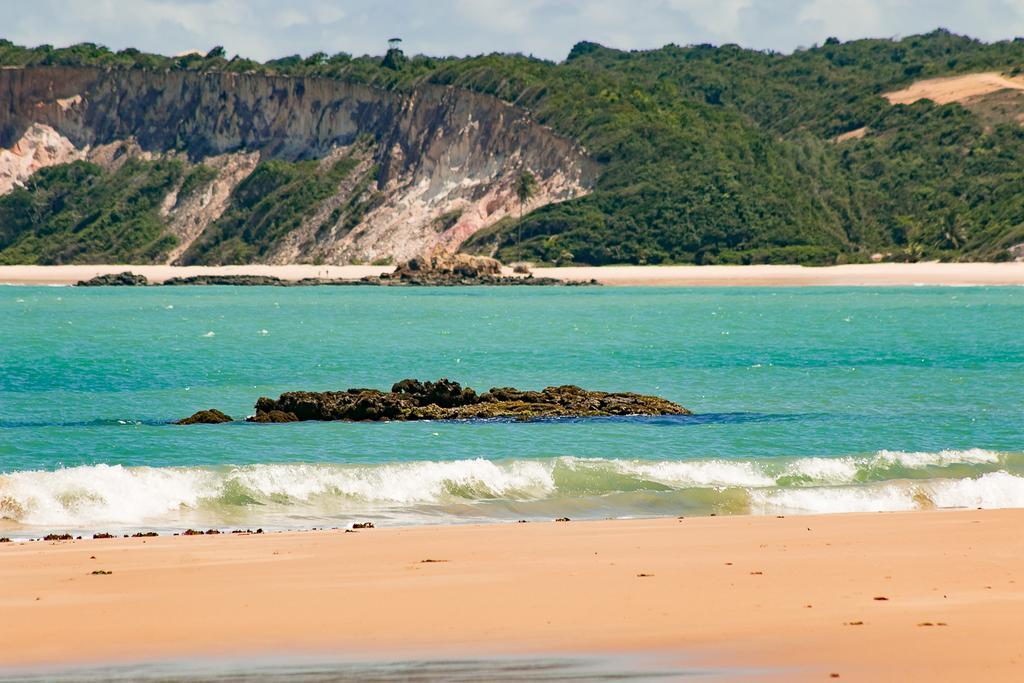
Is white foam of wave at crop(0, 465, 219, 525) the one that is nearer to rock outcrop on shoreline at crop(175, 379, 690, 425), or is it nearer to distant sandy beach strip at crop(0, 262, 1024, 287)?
rock outcrop on shoreline at crop(175, 379, 690, 425)

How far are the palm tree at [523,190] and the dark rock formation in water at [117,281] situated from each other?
3369 centimetres

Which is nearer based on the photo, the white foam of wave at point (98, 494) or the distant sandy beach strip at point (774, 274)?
the white foam of wave at point (98, 494)

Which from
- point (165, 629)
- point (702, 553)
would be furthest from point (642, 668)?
point (702, 553)

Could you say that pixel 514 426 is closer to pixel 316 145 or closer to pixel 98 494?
pixel 98 494

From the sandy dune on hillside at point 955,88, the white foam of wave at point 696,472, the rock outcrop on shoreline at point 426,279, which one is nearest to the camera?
the white foam of wave at point 696,472

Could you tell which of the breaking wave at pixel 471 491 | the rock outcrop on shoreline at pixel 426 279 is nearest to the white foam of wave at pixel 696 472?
the breaking wave at pixel 471 491

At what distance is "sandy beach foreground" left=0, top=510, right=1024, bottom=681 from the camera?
11219 millimetres

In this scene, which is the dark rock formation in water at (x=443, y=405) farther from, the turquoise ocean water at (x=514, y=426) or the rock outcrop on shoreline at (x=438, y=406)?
the turquoise ocean water at (x=514, y=426)

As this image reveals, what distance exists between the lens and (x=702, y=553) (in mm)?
15484

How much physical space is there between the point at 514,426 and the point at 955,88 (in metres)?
144

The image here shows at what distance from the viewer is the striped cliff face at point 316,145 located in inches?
5394

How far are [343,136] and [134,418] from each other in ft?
409

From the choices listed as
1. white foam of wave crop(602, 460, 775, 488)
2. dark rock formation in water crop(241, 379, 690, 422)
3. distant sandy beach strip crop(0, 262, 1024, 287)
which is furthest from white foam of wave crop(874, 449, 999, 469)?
distant sandy beach strip crop(0, 262, 1024, 287)

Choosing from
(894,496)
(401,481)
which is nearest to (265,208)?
(401,481)
